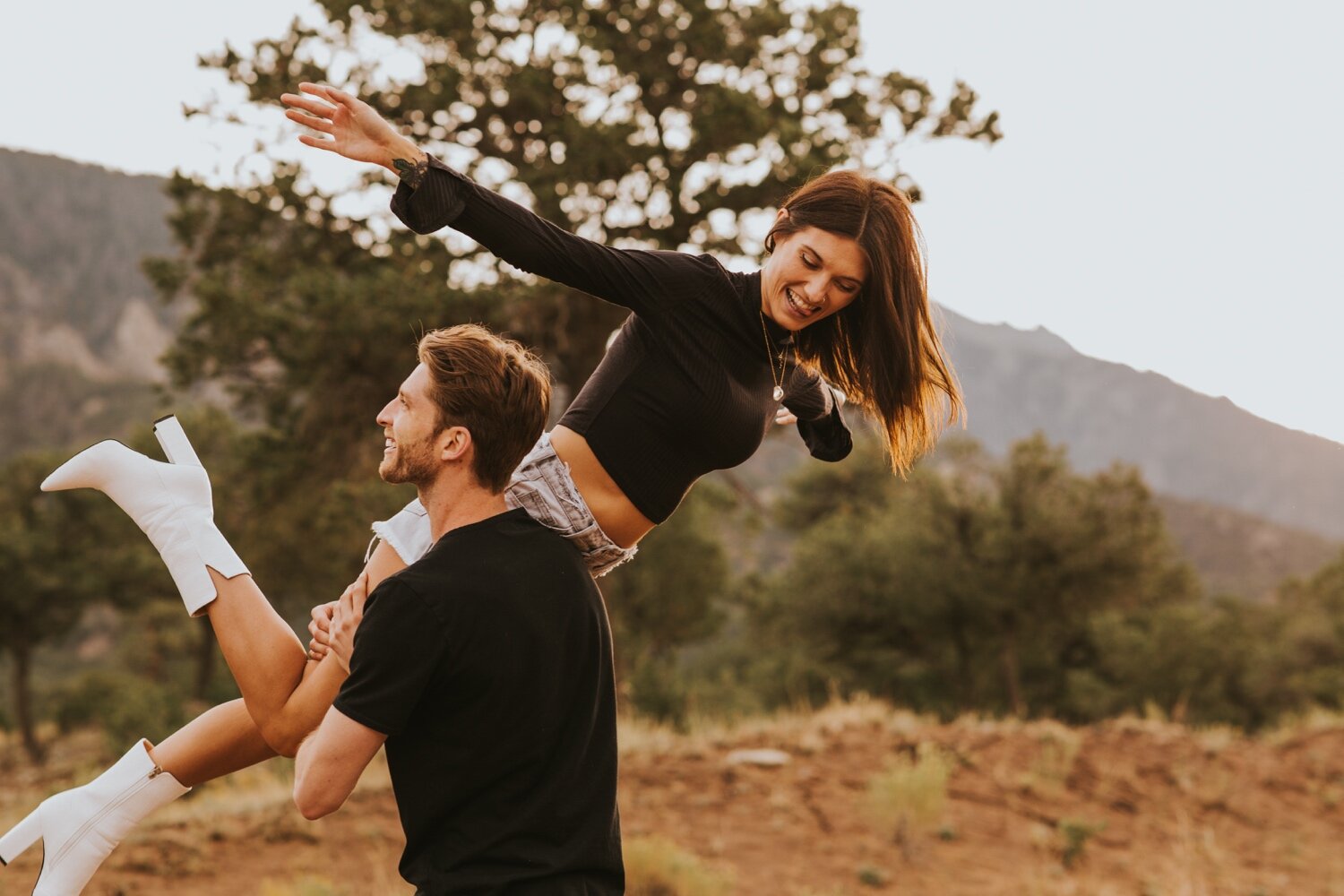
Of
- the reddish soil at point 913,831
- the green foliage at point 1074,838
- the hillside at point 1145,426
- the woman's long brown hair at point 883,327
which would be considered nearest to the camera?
the woman's long brown hair at point 883,327

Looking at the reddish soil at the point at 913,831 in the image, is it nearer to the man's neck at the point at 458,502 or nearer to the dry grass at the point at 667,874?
the dry grass at the point at 667,874

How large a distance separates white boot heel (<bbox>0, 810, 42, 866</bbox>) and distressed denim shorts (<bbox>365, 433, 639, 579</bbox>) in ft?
3.91

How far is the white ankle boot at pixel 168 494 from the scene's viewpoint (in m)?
2.97

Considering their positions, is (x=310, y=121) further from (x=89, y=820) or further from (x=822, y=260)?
(x=89, y=820)

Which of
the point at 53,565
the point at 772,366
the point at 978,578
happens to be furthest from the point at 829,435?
the point at 53,565

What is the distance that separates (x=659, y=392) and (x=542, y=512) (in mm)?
443

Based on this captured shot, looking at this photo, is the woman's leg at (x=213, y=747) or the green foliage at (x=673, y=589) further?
the green foliage at (x=673, y=589)

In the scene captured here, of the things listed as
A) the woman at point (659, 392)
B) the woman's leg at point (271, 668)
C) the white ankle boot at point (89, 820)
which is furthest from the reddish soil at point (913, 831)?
the woman's leg at point (271, 668)

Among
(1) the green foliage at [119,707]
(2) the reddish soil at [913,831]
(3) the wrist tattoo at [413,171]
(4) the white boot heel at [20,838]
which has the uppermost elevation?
(3) the wrist tattoo at [413,171]

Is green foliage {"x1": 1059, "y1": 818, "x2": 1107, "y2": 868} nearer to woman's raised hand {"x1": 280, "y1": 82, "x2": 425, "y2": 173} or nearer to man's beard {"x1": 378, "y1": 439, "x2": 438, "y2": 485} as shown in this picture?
man's beard {"x1": 378, "y1": 439, "x2": 438, "y2": 485}

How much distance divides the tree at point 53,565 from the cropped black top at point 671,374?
102 ft

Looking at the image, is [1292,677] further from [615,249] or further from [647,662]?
[615,249]

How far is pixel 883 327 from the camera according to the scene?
320 centimetres

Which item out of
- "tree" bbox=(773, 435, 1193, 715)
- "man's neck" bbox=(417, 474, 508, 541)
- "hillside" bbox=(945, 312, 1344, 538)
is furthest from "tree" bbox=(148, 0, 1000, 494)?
"hillside" bbox=(945, 312, 1344, 538)
